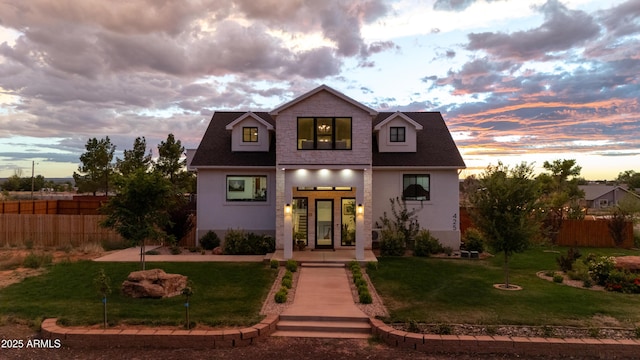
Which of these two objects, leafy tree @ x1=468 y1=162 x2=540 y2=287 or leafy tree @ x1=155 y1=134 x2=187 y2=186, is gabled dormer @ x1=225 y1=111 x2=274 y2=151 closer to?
leafy tree @ x1=468 y1=162 x2=540 y2=287

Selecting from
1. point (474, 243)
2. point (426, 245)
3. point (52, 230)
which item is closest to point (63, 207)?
point (52, 230)

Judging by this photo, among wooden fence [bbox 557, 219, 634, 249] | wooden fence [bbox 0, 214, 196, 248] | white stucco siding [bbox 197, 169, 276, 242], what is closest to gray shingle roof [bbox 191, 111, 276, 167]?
white stucco siding [bbox 197, 169, 276, 242]

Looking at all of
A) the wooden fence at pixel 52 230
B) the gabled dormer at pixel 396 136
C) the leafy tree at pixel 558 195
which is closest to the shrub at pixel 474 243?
the leafy tree at pixel 558 195

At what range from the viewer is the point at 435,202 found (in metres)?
20.9

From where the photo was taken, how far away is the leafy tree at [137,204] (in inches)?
516

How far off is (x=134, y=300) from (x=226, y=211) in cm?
984

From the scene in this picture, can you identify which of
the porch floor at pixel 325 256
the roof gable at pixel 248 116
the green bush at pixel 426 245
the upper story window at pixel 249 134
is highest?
the roof gable at pixel 248 116

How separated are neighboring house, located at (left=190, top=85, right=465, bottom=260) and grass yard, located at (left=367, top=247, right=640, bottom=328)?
439 cm

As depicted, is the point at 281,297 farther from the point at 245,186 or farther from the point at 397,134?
the point at 397,134

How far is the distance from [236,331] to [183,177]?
30.5 metres

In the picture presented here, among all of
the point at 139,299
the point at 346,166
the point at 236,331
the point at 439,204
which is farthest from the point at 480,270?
the point at 139,299

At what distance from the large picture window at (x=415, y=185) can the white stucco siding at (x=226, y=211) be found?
22.7 ft

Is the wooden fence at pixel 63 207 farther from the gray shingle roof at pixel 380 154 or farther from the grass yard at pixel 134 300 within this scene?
the grass yard at pixel 134 300

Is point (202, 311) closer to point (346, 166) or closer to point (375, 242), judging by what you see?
point (346, 166)
